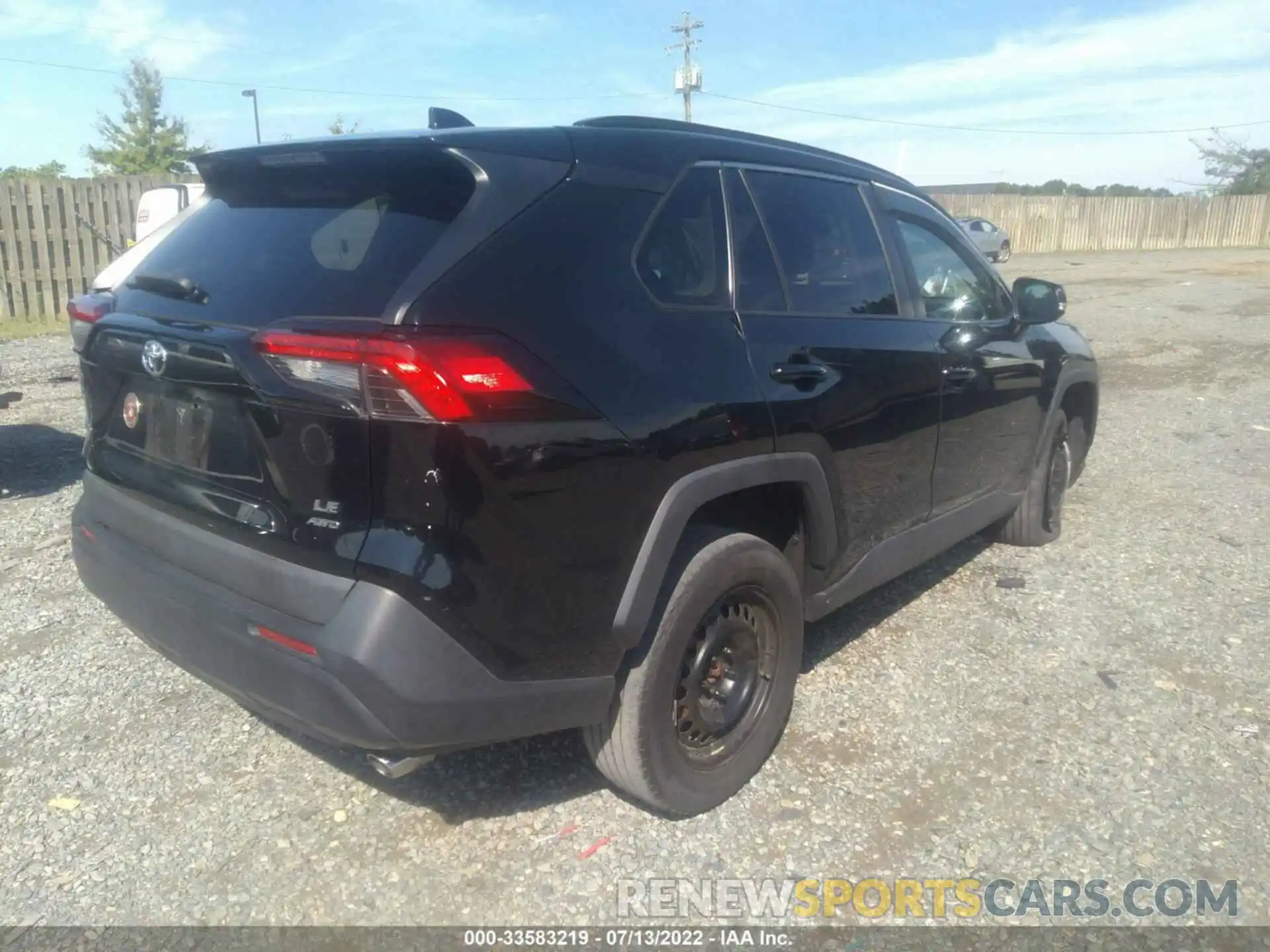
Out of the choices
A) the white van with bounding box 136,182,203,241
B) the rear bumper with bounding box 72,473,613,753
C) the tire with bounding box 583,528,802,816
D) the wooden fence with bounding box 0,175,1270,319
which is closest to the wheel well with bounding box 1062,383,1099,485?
the tire with bounding box 583,528,802,816

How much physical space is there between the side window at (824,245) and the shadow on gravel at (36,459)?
16.0 ft

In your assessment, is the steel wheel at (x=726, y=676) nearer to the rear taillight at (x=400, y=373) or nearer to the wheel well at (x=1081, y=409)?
the rear taillight at (x=400, y=373)

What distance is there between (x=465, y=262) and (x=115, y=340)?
1.14 metres

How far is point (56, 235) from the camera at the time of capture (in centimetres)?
1391

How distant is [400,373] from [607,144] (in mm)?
1018

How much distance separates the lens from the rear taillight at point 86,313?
2.96 m

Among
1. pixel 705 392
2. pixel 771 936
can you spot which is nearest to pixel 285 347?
pixel 705 392

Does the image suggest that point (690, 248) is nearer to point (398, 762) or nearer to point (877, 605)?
point (398, 762)

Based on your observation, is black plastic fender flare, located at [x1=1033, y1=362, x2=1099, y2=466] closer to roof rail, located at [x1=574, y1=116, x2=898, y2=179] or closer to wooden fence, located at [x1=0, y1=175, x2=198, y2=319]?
roof rail, located at [x1=574, y1=116, x2=898, y2=179]

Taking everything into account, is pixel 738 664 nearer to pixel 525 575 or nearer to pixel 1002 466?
pixel 525 575

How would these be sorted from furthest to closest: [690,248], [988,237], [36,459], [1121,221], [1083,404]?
[1121,221]
[988,237]
[36,459]
[1083,404]
[690,248]

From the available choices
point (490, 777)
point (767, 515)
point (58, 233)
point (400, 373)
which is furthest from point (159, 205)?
point (400, 373)

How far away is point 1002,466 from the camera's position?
15.2ft

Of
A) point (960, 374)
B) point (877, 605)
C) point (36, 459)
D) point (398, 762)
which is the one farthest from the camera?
point (36, 459)
